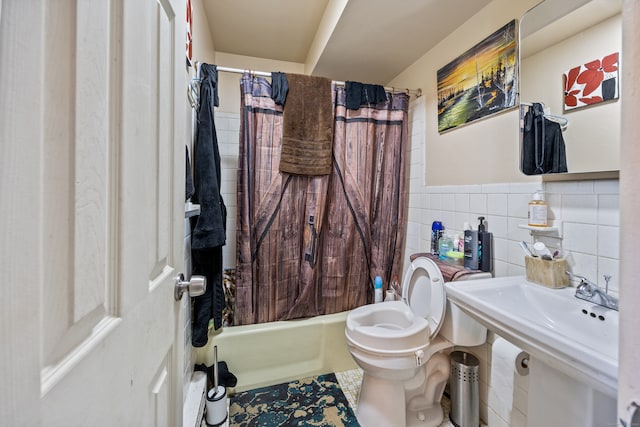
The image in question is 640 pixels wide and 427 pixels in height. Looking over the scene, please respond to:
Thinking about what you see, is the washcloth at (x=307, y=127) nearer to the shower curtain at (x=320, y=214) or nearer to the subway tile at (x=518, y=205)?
the shower curtain at (x=320, y=214)

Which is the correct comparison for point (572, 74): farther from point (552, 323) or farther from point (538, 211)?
point (552, 323)

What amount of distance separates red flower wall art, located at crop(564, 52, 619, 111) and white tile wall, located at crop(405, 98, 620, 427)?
11.9 inches

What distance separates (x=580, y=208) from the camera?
987 mm

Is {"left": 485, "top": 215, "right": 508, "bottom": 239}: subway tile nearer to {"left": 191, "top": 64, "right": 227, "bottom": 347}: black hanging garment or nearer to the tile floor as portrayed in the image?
the tile floor

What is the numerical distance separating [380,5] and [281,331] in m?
1.96

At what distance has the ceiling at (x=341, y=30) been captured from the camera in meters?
1.39

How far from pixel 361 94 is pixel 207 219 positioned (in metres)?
1.32

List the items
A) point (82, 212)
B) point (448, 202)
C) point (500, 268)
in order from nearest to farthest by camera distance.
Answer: point (82, 212)
point (500, 268)
point (448, 202)

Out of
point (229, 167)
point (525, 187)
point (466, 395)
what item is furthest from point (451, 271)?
point (229, 167)

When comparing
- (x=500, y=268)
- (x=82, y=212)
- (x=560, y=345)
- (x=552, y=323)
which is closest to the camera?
(x=82, y=212)

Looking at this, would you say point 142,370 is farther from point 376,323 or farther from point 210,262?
point 376,323

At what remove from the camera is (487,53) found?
4.37 feet

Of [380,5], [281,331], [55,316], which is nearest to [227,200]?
[281,331]

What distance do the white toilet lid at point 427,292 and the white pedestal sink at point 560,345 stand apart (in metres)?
0.33
